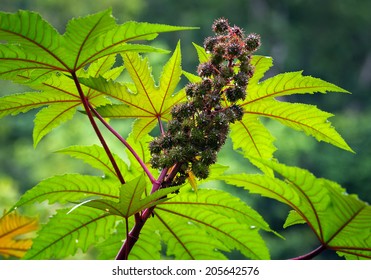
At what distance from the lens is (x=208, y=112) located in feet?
3.10

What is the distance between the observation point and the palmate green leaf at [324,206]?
0.77 meters

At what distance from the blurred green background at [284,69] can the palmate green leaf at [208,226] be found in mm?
12673

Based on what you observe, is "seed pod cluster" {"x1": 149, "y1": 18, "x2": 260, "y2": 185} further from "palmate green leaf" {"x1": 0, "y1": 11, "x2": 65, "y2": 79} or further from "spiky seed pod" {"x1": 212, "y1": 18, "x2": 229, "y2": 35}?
"palmate green leaf" {"x1": 0, "y1": 11, "x2": 65, "y2": 79}

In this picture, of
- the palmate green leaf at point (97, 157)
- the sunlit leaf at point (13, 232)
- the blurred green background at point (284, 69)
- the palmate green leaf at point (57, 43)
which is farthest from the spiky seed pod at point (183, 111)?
the blurred green background at point (284, 69)

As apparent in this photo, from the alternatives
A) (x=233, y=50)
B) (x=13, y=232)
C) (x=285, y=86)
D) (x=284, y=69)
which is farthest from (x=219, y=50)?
(x=284, y=69)

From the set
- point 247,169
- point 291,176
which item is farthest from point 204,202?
point 247,169

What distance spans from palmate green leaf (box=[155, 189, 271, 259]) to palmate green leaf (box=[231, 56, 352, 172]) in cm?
9

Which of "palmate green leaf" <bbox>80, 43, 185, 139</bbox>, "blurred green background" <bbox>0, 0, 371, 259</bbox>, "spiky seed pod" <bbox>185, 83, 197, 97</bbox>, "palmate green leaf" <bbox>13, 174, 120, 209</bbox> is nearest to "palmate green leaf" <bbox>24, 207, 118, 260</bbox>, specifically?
"palmate green leaf" <bbox>13, 174, 120, 209</bbox>

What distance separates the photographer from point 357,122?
58.4 ft

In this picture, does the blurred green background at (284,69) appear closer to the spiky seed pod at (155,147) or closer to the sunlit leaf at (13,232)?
the sunlit leaf at (13,232)

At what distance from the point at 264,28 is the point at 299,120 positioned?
2131cm

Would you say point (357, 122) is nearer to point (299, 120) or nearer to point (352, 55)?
Result: point (352, 55)

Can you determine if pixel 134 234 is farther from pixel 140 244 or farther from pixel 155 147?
pixel 140 244

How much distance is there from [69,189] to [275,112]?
365 millimetres
